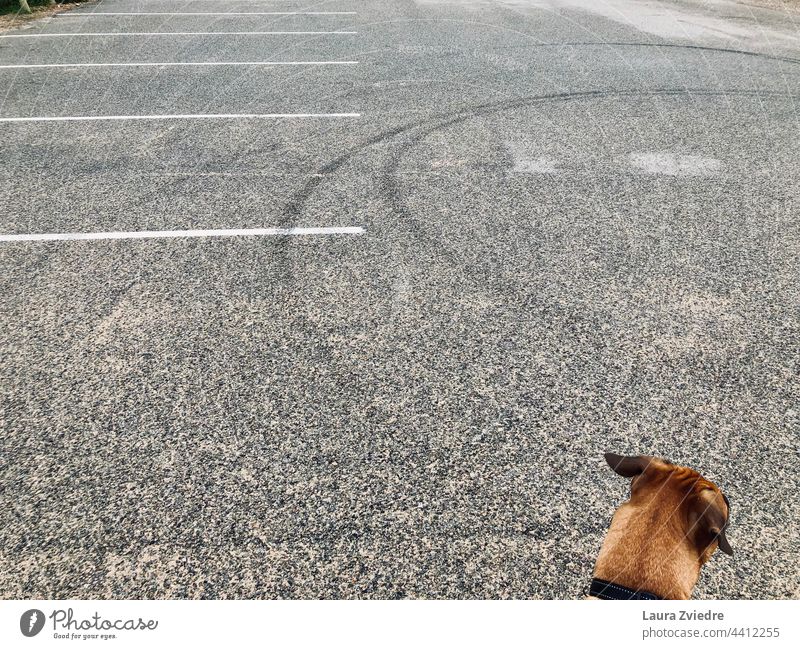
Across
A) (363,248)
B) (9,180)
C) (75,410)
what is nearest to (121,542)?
(75,410)

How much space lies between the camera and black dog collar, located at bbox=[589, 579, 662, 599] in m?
2.27

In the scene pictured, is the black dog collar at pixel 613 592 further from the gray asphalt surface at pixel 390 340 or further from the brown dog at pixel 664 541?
the gray asphalt surface at pixel 390 340

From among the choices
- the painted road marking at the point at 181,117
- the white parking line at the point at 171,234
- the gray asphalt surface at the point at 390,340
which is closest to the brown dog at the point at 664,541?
the gray asphalt surface at the point at 390,340

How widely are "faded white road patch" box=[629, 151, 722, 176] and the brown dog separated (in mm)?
4595

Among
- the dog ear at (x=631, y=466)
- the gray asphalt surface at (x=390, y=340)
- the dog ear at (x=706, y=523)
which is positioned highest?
the dog ear at (x=706, y=523)

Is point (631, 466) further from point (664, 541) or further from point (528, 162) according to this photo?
point (528, 162)

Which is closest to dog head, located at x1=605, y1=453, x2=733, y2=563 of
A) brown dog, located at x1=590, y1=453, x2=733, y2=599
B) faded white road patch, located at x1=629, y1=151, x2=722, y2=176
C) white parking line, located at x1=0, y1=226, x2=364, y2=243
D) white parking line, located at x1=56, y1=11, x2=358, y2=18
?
brown dog, located at x1=590, y1=453, x2=733, y2=599

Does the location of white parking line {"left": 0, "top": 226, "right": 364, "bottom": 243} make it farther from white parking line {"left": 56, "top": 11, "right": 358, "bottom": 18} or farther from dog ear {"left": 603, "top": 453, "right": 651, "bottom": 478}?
white parking line {"left": 56, "top": 11, "right": 358, "bottom": 18}

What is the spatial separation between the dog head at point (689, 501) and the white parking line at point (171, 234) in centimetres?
323

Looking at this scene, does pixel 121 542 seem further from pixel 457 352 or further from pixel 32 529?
pixel 457 352

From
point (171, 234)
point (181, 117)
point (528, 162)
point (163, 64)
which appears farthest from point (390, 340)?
point (163, 64)

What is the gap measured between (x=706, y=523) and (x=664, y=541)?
0.19m

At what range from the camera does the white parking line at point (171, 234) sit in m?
5.23

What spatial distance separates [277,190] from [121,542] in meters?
3.81
